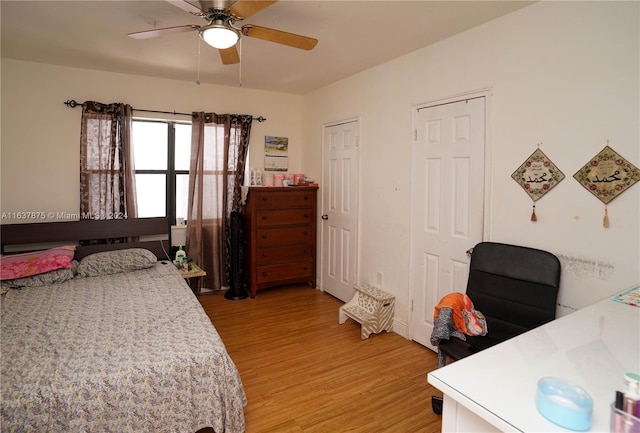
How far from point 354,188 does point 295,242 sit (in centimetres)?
110

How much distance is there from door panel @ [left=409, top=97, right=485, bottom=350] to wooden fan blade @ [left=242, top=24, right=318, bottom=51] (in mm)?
1260

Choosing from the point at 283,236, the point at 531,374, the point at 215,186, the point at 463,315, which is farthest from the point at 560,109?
the point at 215,186

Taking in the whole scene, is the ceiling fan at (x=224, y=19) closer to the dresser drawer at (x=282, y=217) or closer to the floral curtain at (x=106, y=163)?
the floral curtain at (x=106, y=163)

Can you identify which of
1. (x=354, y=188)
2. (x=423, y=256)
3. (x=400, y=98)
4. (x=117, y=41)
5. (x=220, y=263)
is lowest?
(x=220, y=263)

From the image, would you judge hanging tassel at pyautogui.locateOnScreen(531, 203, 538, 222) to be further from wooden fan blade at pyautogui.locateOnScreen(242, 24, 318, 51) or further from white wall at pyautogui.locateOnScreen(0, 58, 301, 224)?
white wall at pyautogui.locateOnScreen(0, 58, 301, 224)

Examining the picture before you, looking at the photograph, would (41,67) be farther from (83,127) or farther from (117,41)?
(117,41)

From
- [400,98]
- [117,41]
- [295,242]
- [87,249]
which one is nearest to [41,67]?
[117,41]

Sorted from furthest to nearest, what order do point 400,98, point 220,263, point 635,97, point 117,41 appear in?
1. point 220,263
2. point 400,98
3. point 117,41
4. point 635,97

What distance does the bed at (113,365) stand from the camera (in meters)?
1.57

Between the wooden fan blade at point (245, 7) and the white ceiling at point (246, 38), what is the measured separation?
0.42 m

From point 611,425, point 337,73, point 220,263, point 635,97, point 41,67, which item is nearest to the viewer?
point 611,425

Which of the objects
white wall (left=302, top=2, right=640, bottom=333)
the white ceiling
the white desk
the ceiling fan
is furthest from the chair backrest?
the ceiling fan

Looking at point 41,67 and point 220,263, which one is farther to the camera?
point 220,263

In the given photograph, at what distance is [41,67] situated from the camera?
3.56m
